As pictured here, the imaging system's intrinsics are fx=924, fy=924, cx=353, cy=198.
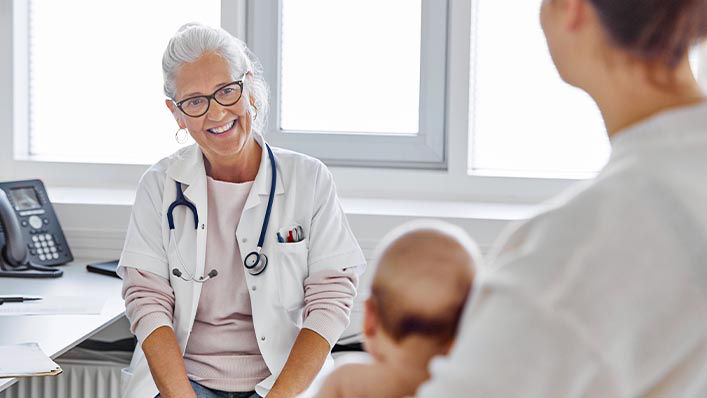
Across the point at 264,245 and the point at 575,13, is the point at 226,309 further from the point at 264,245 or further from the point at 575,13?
the point at 575,13

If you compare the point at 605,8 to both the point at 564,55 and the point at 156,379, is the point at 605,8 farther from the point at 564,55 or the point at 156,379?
the point at 156,379

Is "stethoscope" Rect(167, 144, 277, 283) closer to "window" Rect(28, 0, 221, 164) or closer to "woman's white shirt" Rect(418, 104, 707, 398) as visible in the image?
"window" Rect(28, 0, 221, 164)

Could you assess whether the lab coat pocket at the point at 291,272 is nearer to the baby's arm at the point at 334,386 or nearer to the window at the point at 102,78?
the baby's arm at the point at 334,386

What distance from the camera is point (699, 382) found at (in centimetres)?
69

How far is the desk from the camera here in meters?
1.94

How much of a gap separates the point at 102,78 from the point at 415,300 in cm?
238

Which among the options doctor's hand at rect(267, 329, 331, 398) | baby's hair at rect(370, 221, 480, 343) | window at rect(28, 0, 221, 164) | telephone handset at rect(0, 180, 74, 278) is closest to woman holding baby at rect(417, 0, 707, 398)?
baby's hair at rect(370, 221, 480, 343)

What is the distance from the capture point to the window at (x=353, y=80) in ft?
9.46

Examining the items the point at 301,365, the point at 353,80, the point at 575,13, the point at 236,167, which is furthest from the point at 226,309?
the point at 575,13

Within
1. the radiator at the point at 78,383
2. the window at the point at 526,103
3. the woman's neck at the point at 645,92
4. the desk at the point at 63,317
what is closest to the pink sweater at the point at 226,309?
the desk at the point at 63,317

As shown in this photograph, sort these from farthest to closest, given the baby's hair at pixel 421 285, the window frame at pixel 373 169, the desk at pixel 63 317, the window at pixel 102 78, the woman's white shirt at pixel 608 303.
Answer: the window at pixel 102 78
the window frame at pixel 373 169
the desk at pixel 63 317
the baby's hair at pixel 421 285
the woman's white shirt at pixel 608 303

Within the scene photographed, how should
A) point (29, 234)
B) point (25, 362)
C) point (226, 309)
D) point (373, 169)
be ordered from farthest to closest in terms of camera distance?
1. point (373, 169)
2. point (29, 234)
3. point (226, 309)
4. point (25, 362)

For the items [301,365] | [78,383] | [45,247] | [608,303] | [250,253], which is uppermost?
[608,303]

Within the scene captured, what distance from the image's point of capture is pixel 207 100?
6.93 feet
